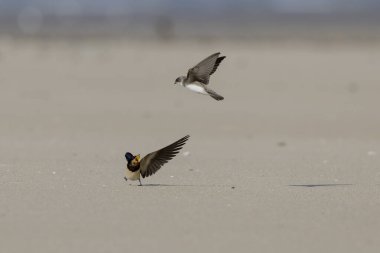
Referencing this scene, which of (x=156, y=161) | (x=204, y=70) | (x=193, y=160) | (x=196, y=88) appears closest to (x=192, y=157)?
(x=193, y=160)

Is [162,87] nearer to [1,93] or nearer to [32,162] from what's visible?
[1,93]

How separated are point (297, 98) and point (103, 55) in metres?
9.04

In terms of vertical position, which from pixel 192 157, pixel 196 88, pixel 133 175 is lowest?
pixel 192 157

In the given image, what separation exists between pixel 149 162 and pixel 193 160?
163cm

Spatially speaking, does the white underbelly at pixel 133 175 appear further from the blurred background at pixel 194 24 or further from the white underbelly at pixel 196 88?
the blurred background at pixel 194 24

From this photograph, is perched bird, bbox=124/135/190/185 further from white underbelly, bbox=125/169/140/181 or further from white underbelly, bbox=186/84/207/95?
white underbelly, bbox=186/84/207/95

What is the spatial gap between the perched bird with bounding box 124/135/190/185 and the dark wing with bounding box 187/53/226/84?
44 cm

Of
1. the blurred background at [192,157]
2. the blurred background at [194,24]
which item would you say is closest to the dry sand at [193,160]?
the blurred background at [192,157]

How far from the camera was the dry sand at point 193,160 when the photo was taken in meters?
5.97

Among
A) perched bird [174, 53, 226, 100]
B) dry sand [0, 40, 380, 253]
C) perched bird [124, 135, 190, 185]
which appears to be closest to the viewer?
dry sand [0, 40, 380, 253]

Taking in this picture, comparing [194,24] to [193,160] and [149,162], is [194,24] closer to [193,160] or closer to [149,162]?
[193,160]

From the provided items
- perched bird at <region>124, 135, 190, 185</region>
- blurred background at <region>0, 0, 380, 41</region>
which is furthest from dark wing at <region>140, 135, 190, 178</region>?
blurred background at <region>0, 0, 380, 41</region>

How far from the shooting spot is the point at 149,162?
24.1ft

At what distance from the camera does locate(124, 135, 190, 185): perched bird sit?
24.0 feet
